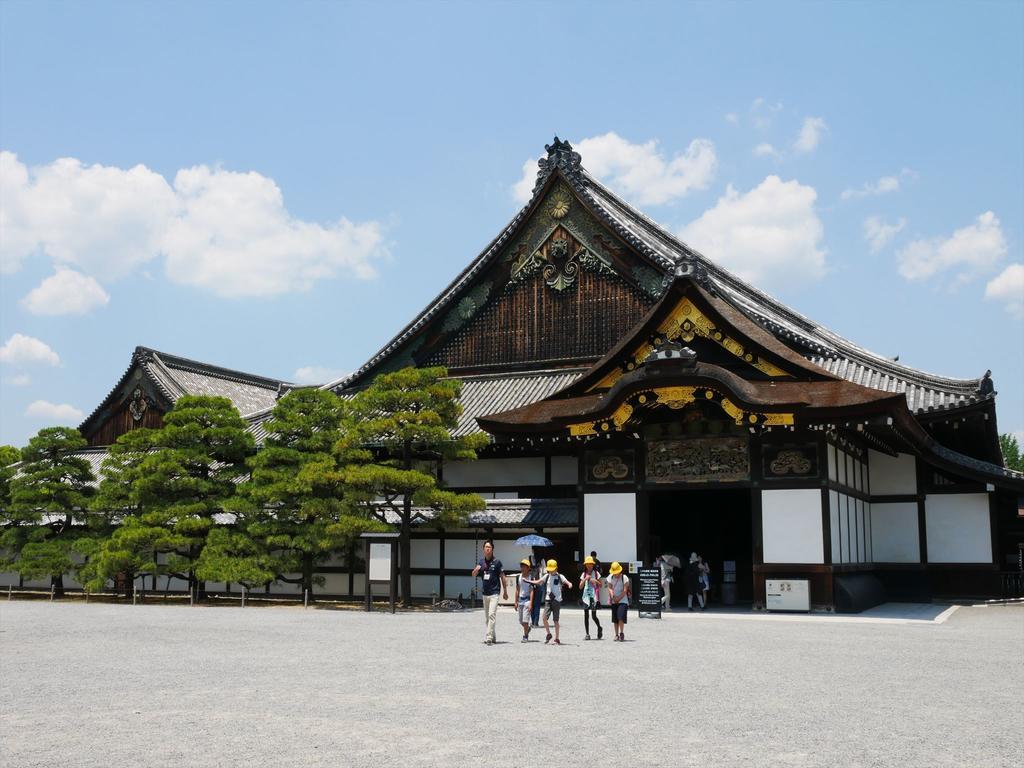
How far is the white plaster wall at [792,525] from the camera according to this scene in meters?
23.7

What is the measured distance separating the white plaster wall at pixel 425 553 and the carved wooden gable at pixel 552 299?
7.25 meters

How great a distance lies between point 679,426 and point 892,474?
8.26 metres

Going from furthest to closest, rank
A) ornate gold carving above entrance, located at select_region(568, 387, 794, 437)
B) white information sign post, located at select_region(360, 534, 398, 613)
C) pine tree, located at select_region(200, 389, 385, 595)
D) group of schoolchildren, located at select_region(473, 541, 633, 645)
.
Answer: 1. pine tree, located at select_region(200, 389, 385, 595)
2. white information sign post, located at select_region(360, 534, 398, 613)
3. ornate gold carving above entrance, located at select_region(568, 387, 794, 437)
4. group of schoolchildren, located at select_region(473, 541, 633, 645)

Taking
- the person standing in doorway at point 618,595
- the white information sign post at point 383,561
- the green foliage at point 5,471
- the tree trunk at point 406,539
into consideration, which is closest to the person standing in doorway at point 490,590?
the person standing in doorway at point 618,595

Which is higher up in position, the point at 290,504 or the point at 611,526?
→ the point at 290,504

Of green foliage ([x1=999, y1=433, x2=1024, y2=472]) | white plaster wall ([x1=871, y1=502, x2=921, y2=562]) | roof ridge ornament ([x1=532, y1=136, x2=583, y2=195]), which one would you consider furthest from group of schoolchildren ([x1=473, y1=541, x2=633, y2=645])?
green foliage ([x1=999, y1=433, x2=1024, y2=472])

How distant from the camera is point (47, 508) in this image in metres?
32.4

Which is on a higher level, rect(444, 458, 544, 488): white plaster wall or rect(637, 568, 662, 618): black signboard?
rect(444, 458, 544, 488): white plaster wall

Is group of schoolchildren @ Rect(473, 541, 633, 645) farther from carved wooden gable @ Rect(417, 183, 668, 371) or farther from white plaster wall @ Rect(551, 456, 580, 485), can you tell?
carved wooden gable @ Rect(417, 183, 668, 371)

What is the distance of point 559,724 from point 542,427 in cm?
1747

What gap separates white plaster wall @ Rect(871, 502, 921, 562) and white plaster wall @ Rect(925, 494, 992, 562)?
384 millimetres

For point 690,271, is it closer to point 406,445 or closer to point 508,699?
point 406,445

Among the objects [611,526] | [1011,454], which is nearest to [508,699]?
[611,526]

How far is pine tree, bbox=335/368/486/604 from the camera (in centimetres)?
2512
